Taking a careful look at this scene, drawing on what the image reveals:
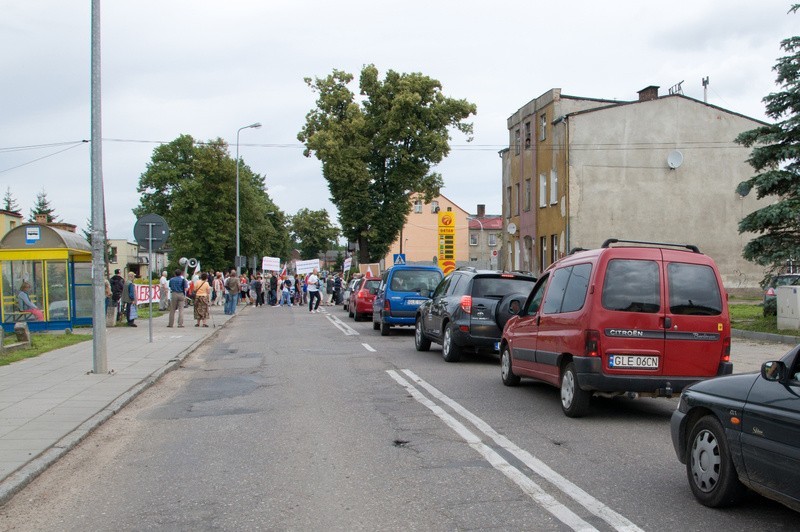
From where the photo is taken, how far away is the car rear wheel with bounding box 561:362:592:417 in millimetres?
8250

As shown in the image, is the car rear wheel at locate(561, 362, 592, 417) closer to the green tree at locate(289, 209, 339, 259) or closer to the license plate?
the license plate

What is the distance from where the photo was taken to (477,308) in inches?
533

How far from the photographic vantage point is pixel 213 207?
207 ft

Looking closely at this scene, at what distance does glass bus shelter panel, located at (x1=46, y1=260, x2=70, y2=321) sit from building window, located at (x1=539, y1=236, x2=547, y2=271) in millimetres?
25404

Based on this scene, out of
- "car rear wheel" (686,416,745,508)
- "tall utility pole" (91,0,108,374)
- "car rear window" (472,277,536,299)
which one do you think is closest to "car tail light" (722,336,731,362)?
"car rear wheel" (686,416,745,508)

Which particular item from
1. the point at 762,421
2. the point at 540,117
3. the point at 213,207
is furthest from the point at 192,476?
the point at 213,207

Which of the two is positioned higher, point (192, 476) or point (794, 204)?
point (794, 204)

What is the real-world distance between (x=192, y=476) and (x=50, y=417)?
3353mm

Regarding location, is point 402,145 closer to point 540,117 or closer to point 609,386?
point 540,117

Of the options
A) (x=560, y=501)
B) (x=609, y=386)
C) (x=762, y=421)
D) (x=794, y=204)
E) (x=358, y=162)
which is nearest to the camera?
(x=762, y=421)

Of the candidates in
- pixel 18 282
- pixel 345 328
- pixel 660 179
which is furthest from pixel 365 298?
pixel 660 179

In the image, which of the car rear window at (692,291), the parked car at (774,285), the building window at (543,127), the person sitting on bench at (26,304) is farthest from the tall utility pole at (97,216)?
the building window at (543,127)

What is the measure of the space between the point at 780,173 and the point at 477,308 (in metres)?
10.1

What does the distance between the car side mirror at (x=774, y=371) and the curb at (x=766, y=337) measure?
13988mm
